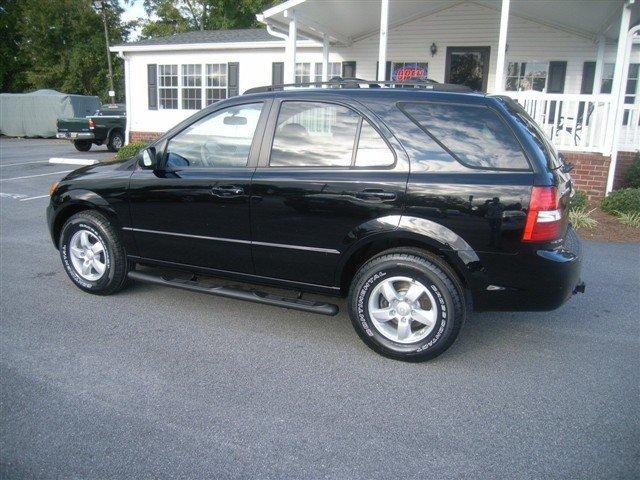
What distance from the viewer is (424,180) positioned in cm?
358

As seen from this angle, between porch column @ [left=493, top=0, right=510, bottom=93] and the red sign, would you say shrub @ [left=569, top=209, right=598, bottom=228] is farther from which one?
the red sign

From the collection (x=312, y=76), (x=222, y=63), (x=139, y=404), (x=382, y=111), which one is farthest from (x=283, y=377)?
(x=222, y=63)

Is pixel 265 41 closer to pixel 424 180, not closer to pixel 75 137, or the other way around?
pixel 75 137

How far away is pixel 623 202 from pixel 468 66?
21.0 feet

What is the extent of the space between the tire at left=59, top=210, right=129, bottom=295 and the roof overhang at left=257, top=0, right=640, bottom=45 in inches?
312

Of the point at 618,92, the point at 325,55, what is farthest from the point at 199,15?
the point at 618,92

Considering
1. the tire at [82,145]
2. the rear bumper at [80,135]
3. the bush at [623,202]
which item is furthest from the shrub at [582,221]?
the tire at [82,145]

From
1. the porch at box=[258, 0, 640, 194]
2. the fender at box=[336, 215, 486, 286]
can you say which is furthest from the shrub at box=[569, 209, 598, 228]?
the fender at box=[336, 215, 486, 286]

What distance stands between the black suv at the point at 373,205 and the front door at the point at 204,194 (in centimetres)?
1

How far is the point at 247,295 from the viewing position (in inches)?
166

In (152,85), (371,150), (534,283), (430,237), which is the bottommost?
(534,283)

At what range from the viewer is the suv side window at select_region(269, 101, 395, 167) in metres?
3.79

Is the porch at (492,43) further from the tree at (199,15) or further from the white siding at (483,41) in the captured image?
the tree at (199,15)

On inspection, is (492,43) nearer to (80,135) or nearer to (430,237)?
(430,237)
